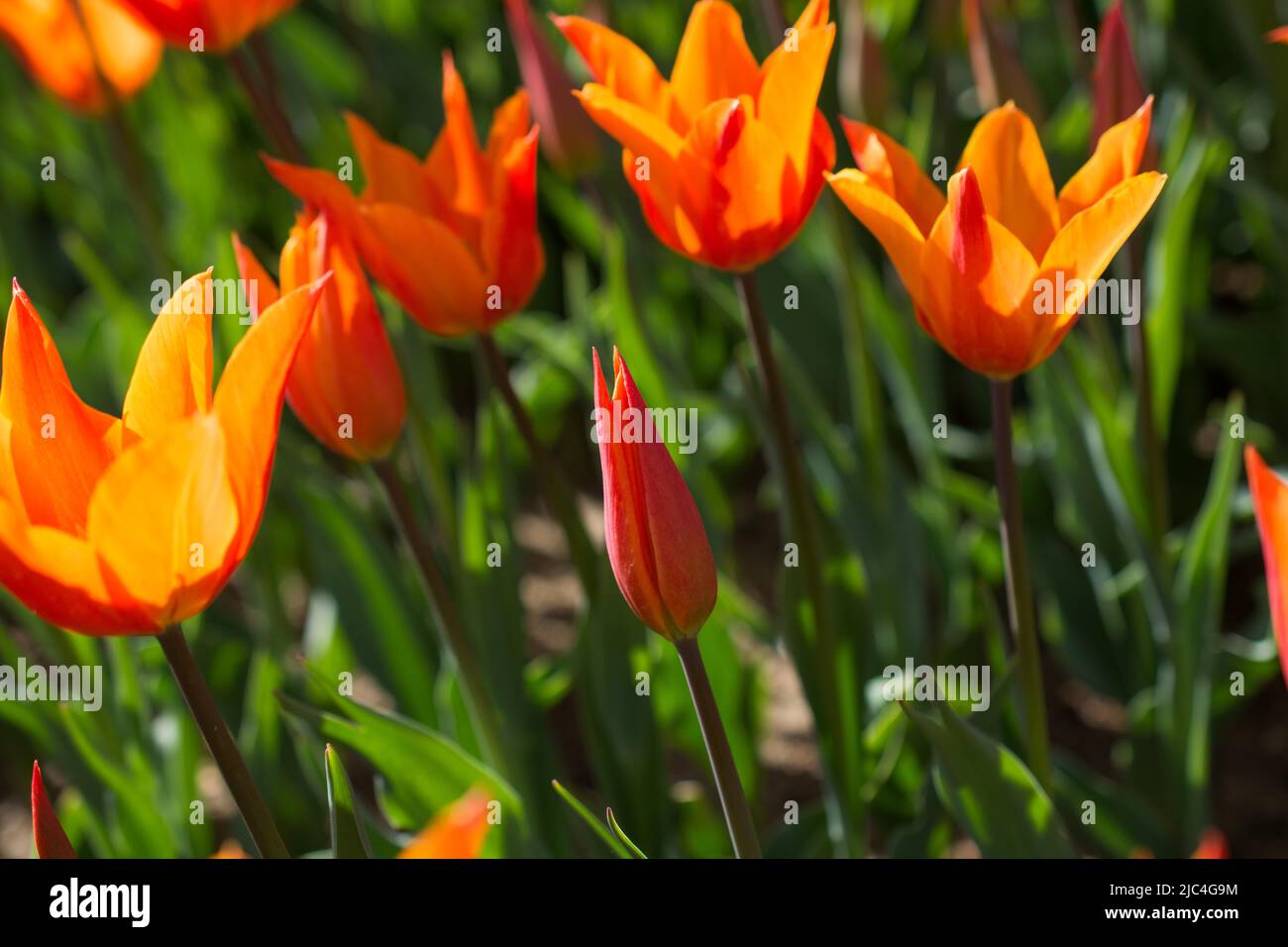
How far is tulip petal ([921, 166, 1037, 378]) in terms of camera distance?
90 centimetres

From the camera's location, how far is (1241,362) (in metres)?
2.01

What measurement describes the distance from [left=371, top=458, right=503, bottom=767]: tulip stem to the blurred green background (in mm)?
60

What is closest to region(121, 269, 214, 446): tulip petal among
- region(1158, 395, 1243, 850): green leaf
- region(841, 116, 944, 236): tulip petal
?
region(841, 116, 944, 236): tulip petal

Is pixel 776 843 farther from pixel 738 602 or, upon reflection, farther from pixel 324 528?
pixel 324 528

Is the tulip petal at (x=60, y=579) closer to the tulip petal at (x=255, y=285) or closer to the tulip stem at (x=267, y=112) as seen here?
the tulip petal at (x=255, y=285)

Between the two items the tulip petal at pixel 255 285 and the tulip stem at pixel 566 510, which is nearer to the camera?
the tulip petal at pixel 255 285

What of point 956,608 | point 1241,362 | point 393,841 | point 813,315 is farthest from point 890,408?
point 393,841

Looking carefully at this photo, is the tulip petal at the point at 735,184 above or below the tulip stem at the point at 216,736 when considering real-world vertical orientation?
above

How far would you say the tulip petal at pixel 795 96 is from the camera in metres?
1.00

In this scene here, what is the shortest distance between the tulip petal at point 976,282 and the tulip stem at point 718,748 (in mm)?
271

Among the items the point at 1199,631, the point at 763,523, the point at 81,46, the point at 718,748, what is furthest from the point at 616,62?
the point at 763,523

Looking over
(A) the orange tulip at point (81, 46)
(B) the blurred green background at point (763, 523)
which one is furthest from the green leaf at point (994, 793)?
(A) the orange tulip at point (81, 46)
